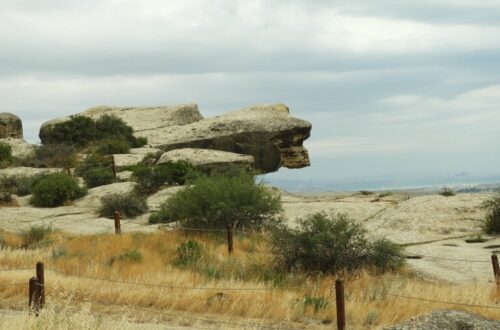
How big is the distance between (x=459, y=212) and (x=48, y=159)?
22.7m

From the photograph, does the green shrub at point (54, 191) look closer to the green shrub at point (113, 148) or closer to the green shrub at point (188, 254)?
the green shrub at point (113, 148)

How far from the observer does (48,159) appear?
36031 millimetres

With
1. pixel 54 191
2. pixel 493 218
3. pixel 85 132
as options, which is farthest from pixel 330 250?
pixel 85 132

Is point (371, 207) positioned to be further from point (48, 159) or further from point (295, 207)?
point (48, 159)

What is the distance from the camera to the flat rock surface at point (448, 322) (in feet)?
34.0

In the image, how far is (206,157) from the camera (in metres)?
33.5

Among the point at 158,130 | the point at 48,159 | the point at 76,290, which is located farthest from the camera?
the point at 158,130

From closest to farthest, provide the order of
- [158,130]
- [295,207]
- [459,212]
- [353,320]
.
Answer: [353,320] → [459,212] → [295,207] → [158,130]

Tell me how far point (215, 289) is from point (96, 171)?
64.0ft

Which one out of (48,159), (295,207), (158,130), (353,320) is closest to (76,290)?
(353,320)

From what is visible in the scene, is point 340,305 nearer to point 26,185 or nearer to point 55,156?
point 26,185

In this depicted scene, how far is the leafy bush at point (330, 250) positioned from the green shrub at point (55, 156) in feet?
65.4

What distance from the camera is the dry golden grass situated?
42.2 ft

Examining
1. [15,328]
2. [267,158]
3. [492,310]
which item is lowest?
[492,310]
